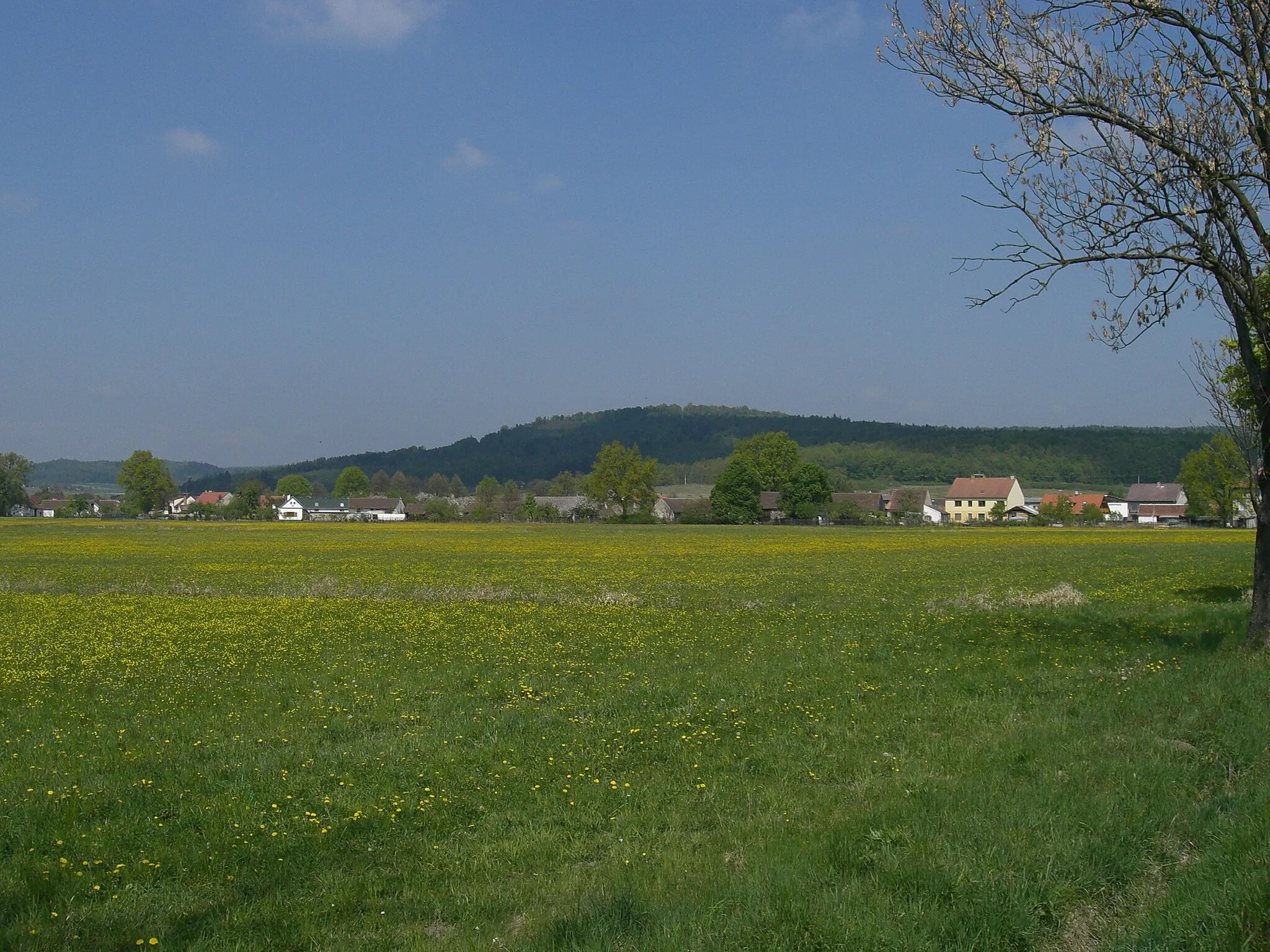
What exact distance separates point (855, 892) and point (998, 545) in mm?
70465

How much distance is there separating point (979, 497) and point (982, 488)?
81.6 inches

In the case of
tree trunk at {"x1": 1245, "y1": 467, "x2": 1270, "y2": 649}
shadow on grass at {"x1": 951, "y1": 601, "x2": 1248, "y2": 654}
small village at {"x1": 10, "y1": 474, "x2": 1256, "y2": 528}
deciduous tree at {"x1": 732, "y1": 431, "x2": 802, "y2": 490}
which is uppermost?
deciduous tree at {"x1": 732, "y1": 431, "x2": 802, "y2": 490}

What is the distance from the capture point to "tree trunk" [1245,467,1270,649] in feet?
54.1

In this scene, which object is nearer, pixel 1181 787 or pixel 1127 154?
pixel 1181 787

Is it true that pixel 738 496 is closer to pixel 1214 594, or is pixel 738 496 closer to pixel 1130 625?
pixel 1214 594

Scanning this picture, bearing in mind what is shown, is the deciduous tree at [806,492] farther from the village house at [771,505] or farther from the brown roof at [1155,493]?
the brown roof at [1155,493]

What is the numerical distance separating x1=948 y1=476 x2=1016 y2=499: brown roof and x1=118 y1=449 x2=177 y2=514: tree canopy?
143m

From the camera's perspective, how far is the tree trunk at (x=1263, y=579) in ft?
54.1

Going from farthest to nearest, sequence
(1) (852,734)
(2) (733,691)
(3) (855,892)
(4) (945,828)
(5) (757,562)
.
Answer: (5) (757,562) < (2) (733,691) < (1) (852,734) < (4) (945,828) < (3) (855,892)

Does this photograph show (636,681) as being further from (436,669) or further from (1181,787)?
(1181,787)

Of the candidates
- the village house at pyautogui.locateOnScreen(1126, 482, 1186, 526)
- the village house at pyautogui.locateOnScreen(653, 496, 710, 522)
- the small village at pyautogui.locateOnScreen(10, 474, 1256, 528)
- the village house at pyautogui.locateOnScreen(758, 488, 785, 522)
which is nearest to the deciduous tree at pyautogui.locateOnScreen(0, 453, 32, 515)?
the small village at pyautogui.locateOnScreen(10, 474, 1256, 528)

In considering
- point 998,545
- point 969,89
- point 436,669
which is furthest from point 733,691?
point 998,545

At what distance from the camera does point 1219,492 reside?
11106cm

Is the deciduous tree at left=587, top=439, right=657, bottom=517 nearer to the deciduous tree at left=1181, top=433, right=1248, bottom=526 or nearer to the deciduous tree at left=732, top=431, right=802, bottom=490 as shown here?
the deciduous tree at left=732, top=431, right=802, bottom=490
